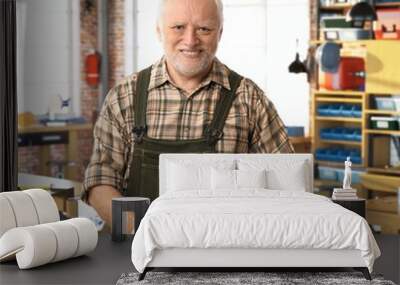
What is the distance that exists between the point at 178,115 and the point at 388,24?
6.42 meters

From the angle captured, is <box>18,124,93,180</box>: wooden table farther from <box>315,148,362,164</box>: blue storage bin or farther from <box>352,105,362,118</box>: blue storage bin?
<box>352,105,362,118</box>: blue storage bin

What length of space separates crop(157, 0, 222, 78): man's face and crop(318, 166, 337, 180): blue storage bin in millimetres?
6486

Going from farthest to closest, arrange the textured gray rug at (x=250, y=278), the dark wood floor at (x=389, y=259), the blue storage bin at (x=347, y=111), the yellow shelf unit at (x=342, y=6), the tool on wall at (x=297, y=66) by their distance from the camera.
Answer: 1. the blue storage bin at (x=347, y=111)
2. the tool on wall at (x=297, y=66)
3. the yellow shelf unit at (x=342, y=6)
4. the dark wood floor at (x=389, y=259)
5. the textured gray rug at (x=250, y=278)

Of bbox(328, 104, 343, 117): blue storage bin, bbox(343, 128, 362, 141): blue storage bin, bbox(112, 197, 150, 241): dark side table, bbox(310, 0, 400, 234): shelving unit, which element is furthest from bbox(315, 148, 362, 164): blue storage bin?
bbox(112, 197, 150, 241): dark side table

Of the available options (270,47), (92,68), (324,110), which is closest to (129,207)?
(324,110)

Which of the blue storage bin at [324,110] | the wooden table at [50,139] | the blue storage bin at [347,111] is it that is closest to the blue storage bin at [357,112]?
the blue storage bin at [347,111]

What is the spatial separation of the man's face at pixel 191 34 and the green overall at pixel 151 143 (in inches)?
7.6

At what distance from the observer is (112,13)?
12039 millimetres

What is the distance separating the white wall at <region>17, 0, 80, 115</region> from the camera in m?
10.8

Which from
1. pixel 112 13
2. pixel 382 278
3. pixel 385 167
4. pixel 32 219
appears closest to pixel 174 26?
pixel 32 219

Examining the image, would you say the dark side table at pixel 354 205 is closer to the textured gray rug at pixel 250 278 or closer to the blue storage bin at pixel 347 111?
the textured gray rug at pixel 250 278

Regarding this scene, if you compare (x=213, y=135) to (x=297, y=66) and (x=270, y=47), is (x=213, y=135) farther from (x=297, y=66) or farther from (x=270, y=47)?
(x=270, y=47)

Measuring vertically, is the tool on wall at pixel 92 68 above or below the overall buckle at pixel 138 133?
above

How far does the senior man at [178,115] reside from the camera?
14.6 feet
